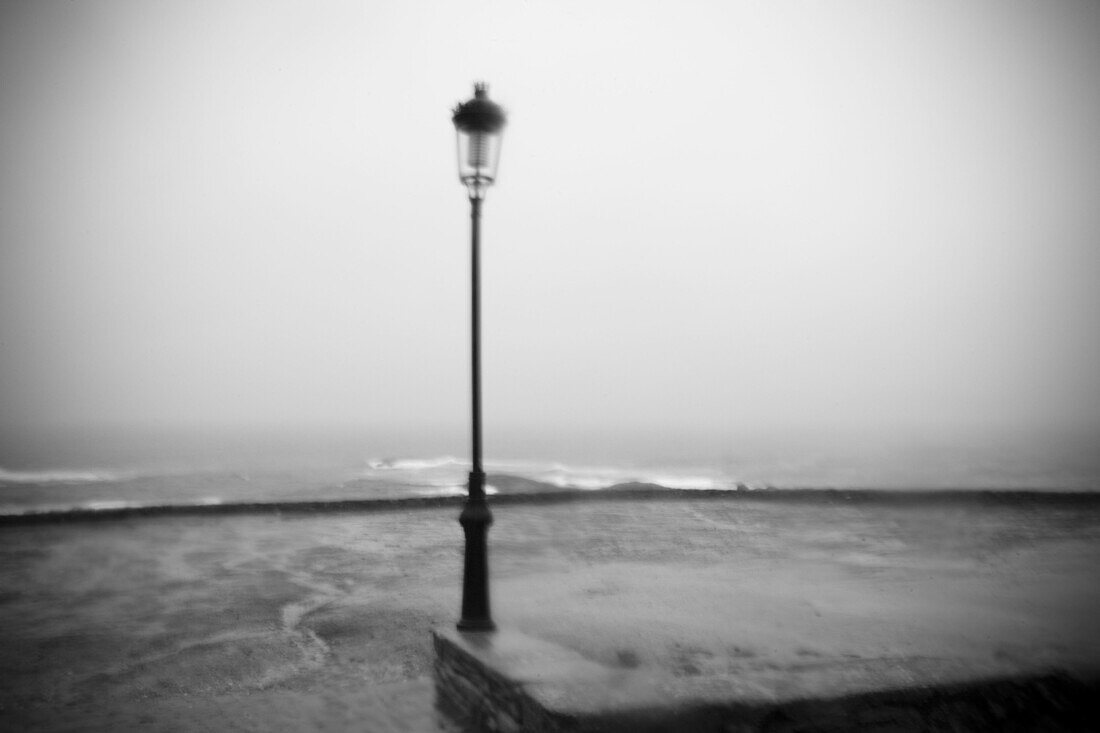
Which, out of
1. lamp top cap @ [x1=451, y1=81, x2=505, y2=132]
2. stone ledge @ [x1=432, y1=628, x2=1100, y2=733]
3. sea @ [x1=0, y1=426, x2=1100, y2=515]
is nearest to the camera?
stone ledge @ [x1=432, y1=628, x2=1100, y2=733]

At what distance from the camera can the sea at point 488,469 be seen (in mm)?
46188

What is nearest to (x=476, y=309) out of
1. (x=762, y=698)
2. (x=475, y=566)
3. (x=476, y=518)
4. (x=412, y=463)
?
(x=476, y=518)

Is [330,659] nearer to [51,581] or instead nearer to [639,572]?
[639,572]

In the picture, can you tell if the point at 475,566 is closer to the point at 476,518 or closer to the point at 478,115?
the point at 476,518

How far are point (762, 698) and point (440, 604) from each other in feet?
15.1

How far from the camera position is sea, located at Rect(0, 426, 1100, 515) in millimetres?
46188

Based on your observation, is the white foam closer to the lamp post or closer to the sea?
the sea

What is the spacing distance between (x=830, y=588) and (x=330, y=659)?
5212 mm

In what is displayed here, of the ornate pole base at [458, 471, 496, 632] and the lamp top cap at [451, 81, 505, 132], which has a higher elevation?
the lamp top cap at [451, 81, 505, 132]

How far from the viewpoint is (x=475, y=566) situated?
551cm

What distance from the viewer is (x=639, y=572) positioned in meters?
8.95

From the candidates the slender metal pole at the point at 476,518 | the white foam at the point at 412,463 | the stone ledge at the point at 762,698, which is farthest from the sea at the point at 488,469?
the stone ledge at the point at 762,698

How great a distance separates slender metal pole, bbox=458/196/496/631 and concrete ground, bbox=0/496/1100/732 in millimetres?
504

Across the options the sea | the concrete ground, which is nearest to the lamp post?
the concrete ground
